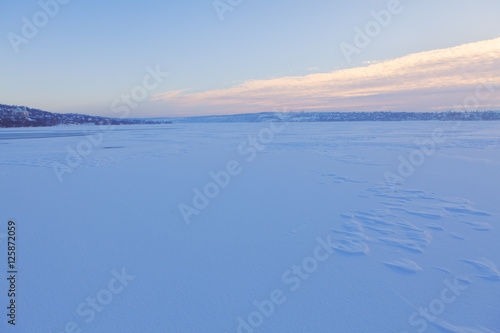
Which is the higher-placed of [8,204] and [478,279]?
[8,204]

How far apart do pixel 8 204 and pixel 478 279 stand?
676 cm

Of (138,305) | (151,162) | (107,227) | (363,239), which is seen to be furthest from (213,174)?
(138,305)

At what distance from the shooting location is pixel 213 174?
749 cm

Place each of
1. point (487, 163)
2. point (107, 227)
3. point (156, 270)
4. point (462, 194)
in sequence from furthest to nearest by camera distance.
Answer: point (487, 163), point (462, 194), point (107, 227), point (156, 270)

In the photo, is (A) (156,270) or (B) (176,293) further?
(A) (156,270)

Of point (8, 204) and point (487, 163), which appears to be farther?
point (487, 163)

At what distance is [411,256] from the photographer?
9.43 feet

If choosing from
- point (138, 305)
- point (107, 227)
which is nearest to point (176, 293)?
point (138, 305)

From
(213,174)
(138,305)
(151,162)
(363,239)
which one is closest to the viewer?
(138,305)

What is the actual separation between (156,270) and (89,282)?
58 cm

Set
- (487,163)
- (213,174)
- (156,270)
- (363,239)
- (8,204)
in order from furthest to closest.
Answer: (487,163), (213,174), (8,204), (363,239), (156,270)

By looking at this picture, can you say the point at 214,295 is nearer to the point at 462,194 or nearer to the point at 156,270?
the point at 156,270

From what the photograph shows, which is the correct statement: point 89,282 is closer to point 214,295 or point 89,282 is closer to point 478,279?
point 214,295

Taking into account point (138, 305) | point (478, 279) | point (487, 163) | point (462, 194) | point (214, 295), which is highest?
point (138, 305)
